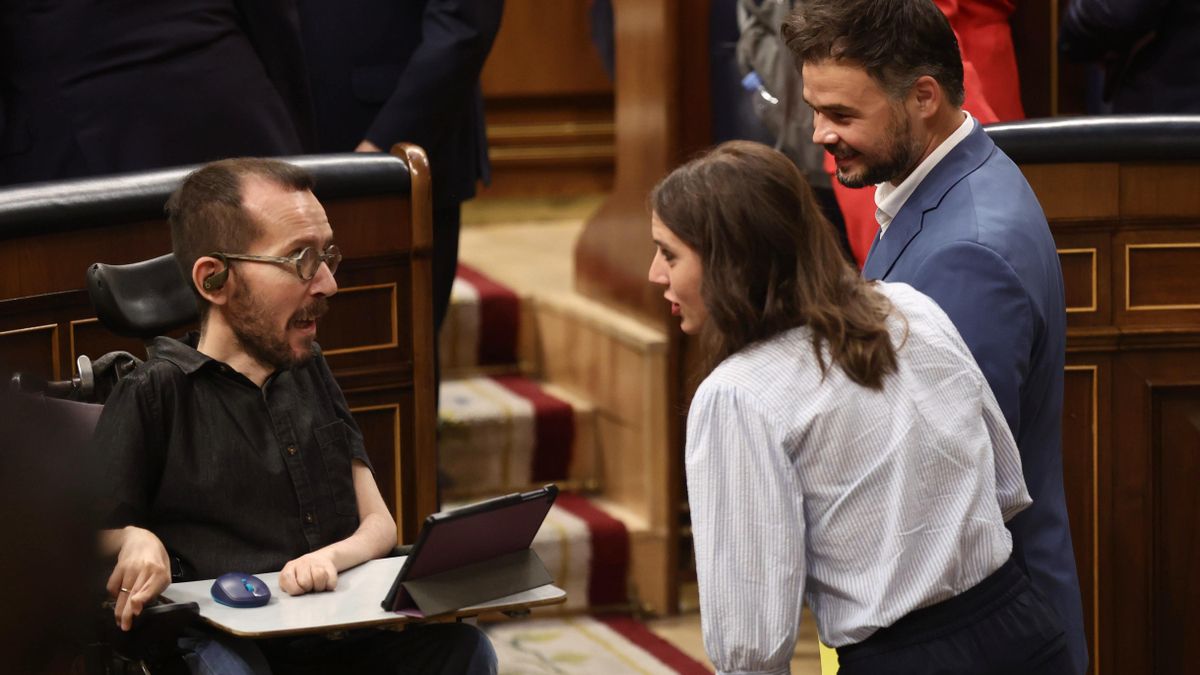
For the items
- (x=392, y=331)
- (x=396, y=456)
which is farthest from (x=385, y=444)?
(x=392, y=331)

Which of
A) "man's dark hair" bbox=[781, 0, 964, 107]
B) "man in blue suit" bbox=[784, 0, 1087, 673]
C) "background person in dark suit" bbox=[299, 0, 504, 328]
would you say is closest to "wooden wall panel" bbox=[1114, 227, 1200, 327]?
"man in blue suit" bbox=[784, 0, 1087, 673]

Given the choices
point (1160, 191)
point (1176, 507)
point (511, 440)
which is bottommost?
point (511, 440)

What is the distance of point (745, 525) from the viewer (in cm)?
194

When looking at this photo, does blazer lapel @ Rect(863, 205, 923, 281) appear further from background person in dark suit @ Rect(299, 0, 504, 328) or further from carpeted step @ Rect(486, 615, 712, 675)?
carpeted step @ Rect(486, 615, 712, 675)

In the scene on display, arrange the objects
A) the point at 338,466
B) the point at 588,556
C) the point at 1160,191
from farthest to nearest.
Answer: the point at 588,556 → the point at 1160,191 → the point at 338,466

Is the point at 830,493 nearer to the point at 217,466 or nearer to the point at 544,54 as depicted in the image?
the point at 217,466

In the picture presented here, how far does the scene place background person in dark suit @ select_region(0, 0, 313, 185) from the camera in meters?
3.33

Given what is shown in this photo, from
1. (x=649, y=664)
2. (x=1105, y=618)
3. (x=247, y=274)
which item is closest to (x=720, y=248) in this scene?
(x=247, y=274)

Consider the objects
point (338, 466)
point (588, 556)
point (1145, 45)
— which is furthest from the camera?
point (588, 556)

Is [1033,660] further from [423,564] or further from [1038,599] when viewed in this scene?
[423,564]

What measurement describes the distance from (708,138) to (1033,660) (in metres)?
2.63

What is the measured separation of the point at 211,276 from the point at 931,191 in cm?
99

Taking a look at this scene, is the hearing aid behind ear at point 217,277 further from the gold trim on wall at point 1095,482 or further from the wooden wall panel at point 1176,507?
the wooden wall panel at point 1176,507

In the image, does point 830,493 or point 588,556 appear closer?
point 830,493
